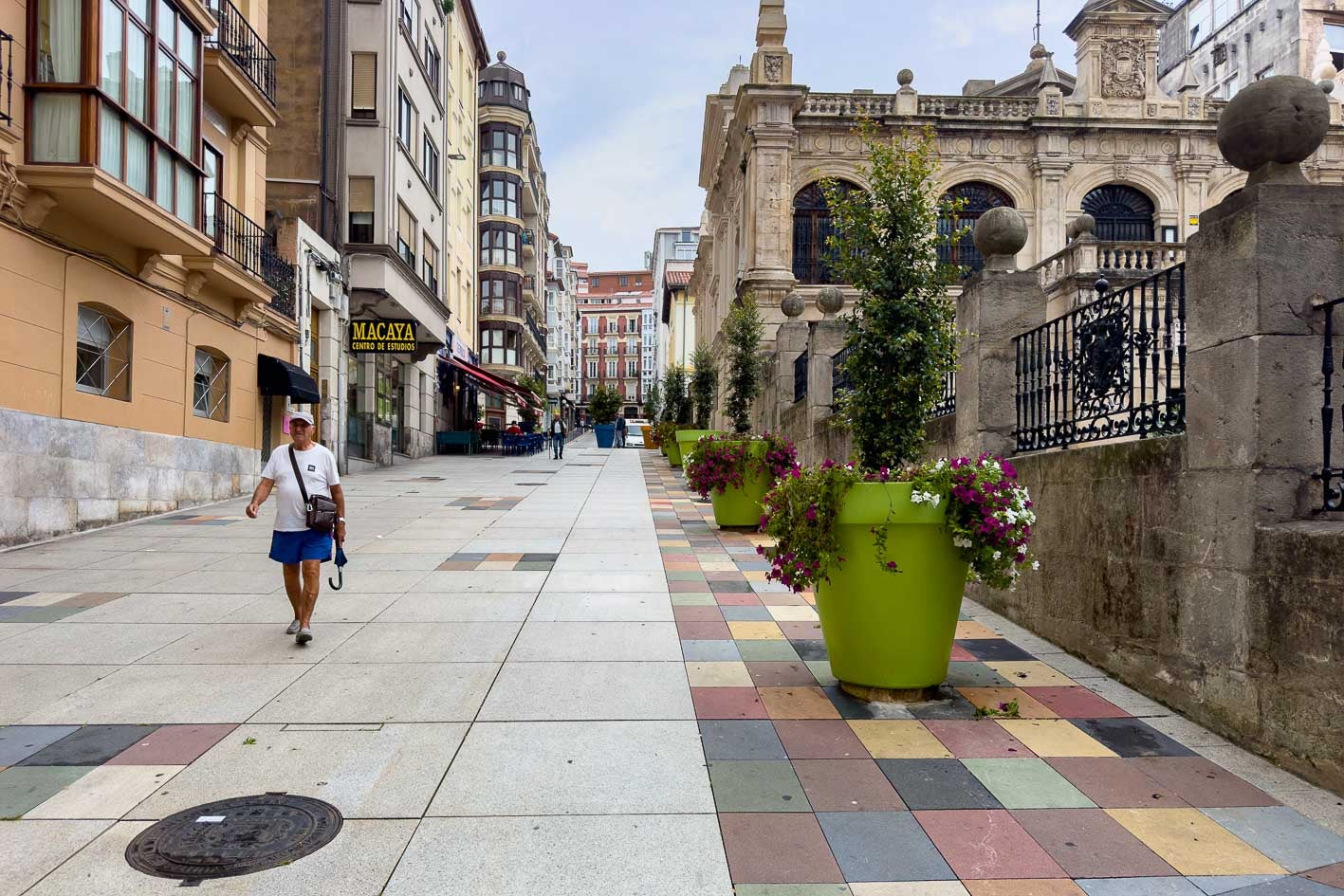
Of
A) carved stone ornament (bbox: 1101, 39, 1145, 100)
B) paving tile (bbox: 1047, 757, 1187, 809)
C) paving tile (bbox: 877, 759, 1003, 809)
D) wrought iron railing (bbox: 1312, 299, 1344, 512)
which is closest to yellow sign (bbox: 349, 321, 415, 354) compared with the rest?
paving tile (bbox: 877, 759, 1003, 809)

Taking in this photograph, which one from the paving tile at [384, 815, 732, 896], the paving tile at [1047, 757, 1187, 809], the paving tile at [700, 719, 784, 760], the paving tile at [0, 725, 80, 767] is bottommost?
the paving tile at [384, 815, 732, 896]

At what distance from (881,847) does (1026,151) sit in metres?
34.1

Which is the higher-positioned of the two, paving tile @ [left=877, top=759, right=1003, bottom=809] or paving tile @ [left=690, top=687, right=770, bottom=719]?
paving tile @ [left=690, top=687, right=770, bottom=719]

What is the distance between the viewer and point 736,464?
11789 millimetres

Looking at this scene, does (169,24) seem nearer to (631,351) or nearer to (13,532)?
(13,532)

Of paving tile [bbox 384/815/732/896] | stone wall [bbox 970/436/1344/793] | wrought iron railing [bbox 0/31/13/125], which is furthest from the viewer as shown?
wrought iron railing [bbox 0/31/13/125]

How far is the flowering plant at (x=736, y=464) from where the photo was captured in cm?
1177

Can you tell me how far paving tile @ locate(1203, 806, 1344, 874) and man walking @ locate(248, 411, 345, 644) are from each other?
554 cm

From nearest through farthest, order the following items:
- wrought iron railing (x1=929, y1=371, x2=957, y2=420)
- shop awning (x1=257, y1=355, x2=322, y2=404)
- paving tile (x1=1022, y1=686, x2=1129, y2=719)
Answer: paving tile (x1=1022, y1=686, x2=1129, y2=719), wrought iron railing (x1=929, y1=371, x2=957, y2=420), shop awning (x1=257, y1=355, x2=322, y2=404)

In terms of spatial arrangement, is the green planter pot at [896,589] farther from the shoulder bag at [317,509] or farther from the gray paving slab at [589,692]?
the shoulder bag at [317,509]

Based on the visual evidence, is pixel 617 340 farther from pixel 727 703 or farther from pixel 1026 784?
pixel 1026 784

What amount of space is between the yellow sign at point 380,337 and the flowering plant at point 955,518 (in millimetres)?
20211

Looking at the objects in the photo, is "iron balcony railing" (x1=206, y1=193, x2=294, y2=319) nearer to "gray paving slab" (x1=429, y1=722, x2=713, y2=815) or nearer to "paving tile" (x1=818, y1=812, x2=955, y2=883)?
"gray paving slab" (x1=429, y1=722, x2=713, y2=815)

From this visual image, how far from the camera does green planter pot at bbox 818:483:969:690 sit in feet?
15.2
